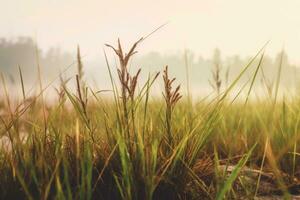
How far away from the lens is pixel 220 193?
4.38 ft

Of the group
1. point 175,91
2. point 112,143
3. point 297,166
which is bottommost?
point 297,166

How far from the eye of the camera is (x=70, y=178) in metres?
1.60

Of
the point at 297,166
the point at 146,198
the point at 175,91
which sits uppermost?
the point at 175,91

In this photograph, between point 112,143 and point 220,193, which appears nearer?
point 220,193

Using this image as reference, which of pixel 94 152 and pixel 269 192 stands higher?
pixel 94 152

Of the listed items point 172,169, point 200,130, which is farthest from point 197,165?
point 172,169

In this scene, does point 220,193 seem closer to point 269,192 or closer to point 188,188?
point 188,188

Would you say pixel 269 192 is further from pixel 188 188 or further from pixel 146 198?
pixel 146 198

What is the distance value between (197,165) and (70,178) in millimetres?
529

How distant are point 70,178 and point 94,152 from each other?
0.61 ft

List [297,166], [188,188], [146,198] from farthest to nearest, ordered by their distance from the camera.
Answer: [297,166] < [188,188] < [146,198]

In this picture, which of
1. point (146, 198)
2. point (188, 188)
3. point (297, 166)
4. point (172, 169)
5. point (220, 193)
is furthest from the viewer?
point (297, 166)

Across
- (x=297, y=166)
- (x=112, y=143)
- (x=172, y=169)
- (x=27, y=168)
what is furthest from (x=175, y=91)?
(x=297, y=166)

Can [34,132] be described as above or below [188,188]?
above
